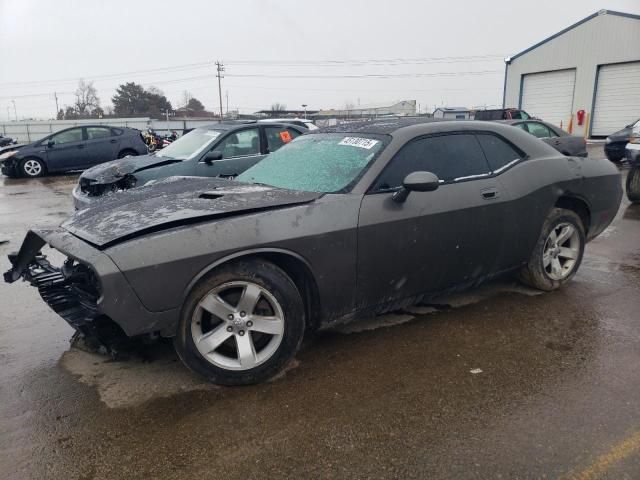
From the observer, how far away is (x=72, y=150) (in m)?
14.8

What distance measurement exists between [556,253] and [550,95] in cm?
2489

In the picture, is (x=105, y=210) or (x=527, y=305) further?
(x=527, y=305)

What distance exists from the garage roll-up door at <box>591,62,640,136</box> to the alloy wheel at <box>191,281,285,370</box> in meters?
24.6

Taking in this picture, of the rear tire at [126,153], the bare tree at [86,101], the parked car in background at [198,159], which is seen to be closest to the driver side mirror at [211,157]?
the parked car in background at [198,159]

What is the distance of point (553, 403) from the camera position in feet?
8.82

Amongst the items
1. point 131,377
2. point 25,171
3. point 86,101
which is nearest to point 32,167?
point 25,171

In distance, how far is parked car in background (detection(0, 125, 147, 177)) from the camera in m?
14.7

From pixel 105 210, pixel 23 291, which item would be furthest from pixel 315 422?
pixel 23 291

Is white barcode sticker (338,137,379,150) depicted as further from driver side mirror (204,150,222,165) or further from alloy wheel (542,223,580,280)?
driver side mirror (204,150,222,165)

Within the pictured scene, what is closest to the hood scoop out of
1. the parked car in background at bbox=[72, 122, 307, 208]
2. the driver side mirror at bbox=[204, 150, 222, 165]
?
the parked car in background at bbox=[72, 122, 307, 208]

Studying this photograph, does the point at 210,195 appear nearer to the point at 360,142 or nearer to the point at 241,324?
the point at 241,324

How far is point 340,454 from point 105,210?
7.04 ft

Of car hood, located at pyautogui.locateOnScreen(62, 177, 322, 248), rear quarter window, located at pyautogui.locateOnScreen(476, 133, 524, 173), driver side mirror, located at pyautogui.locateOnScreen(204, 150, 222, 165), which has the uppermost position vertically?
rear quarter window, located at pyautogui.locateOnScreen(476, 133, 524, 173)

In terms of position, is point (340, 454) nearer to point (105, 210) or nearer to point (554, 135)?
point (105, 210)
